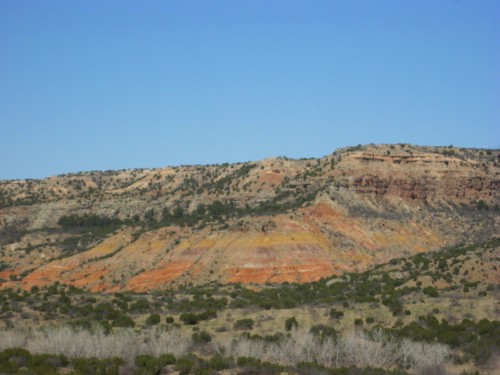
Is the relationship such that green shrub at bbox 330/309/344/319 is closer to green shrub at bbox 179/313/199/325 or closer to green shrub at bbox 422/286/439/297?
green shrub at bbox 422/286/439/297

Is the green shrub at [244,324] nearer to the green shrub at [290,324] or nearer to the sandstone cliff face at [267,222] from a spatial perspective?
the green shrub at [290,324]

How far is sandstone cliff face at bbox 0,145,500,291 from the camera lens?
73.5 metres

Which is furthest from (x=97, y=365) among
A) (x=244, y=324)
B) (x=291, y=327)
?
(x=244, y=324)

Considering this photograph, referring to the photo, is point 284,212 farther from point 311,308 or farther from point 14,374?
point 14,374

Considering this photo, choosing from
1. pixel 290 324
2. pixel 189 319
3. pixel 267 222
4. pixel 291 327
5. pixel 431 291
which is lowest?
pixel 291 327

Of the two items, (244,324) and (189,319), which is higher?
A: (189,319)

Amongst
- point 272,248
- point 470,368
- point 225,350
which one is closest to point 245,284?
point 272,248

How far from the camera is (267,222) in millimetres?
78000

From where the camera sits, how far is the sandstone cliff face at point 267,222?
7350 cm

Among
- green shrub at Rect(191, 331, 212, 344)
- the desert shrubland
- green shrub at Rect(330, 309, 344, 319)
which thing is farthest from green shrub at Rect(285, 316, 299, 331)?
the desert shrubland

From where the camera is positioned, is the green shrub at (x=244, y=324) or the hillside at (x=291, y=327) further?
the green shrub at (x=244, y=324)

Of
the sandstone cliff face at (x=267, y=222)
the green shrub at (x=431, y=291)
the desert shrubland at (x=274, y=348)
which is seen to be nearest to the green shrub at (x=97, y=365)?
the desert shrubland at (x=274, y=348)

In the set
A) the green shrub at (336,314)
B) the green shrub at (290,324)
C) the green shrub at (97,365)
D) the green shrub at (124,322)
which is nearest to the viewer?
the green shrub at (97,365)

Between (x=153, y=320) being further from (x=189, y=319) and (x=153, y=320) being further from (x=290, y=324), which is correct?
(x=290, y=324)
